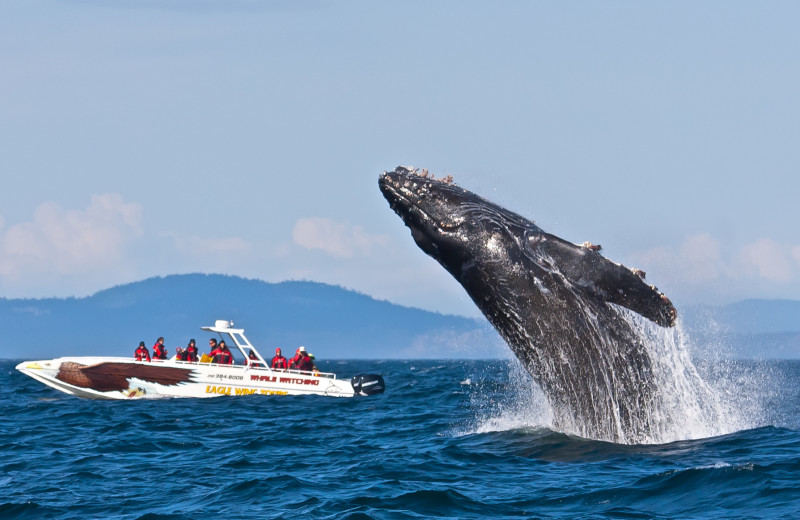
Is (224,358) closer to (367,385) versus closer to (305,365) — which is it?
(305,365)

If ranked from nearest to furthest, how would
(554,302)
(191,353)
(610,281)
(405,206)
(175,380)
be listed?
(610,281) < (554,302) < (405,206) < (175,380) < (191,353)

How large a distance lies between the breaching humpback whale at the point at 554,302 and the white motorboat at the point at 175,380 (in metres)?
18.3

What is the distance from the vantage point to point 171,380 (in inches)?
1196

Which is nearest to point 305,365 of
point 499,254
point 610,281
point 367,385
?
point 367,385

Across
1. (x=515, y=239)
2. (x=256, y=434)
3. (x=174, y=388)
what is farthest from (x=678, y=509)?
(x=174, y=388)

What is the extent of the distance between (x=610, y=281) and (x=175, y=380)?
20497 millimetres

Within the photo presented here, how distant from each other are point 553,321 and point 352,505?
349 cm

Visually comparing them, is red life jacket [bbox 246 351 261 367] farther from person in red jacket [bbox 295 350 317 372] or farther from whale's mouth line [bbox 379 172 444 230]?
whale's mouth line [bbox 379 172 444 230]

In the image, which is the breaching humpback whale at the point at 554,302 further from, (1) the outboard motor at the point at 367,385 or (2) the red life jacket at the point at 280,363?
(2) the red life jacket at the point at 280,363

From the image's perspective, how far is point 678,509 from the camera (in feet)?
33.3

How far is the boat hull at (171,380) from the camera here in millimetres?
30391

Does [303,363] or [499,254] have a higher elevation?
[499,254]

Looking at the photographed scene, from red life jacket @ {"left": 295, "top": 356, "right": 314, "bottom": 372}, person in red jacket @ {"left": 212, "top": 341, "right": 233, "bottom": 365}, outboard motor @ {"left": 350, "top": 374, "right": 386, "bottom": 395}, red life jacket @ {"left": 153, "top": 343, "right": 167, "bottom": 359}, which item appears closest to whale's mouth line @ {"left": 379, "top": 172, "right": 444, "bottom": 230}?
outboard motor @ {"left": 350, "top": 374, "right": 386, "bottom": 395}

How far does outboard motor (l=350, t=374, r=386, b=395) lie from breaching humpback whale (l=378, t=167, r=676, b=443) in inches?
724
